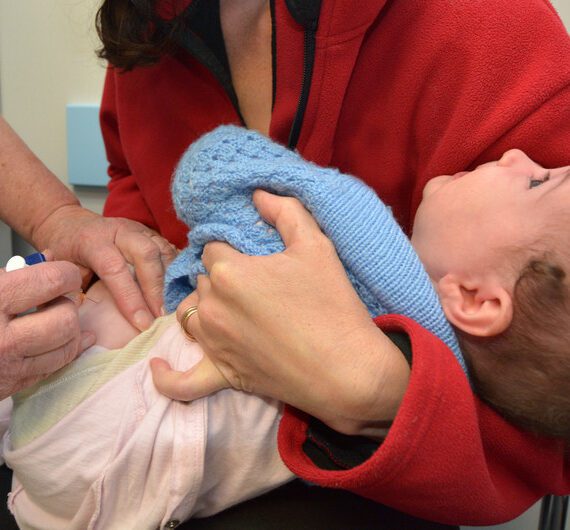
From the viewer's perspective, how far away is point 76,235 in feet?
3.27

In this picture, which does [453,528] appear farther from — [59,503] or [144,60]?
[144,60]

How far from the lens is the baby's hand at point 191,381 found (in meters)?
0.67

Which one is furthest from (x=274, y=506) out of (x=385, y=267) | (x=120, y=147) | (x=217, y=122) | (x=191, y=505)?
(x=120, y=147)

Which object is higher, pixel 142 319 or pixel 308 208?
pixel 308 208

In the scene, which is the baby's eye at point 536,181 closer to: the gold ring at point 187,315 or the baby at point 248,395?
the baby at point 248,395

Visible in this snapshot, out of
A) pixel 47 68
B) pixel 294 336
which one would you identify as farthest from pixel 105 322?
pixel 47 68

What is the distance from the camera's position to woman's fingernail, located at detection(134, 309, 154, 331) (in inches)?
32.5

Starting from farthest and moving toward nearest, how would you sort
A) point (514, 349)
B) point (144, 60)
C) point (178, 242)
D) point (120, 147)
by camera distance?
point (120, 147), point (178, 242), point (144, 60), point (514, 349)

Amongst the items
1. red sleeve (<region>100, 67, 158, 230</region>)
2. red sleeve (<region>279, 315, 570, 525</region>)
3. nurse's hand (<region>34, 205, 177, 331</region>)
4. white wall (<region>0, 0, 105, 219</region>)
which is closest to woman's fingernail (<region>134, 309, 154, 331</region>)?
nurse's hand (<region>34, 205, 177, 331</region>)

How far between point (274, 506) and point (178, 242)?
0.55 m

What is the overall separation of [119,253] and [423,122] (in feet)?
1.80

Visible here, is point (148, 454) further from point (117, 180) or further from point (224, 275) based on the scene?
point (117, 180)

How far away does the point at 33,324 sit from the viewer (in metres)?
0.66

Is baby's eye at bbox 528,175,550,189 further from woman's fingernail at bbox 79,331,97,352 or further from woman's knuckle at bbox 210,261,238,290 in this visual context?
woman's fingernail at bbox 79,331,97,352
